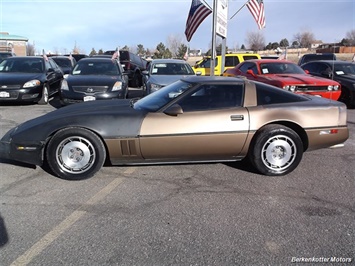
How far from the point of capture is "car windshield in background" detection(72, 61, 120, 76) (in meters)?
9.43

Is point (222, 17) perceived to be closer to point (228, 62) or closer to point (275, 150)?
point (228, 62)

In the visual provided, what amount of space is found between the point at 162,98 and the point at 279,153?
1.75m

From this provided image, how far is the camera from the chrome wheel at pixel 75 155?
13.0 feet

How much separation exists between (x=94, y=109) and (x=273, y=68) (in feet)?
21.5

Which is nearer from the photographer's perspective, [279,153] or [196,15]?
[279,153]

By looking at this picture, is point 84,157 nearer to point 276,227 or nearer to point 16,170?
point 16,170

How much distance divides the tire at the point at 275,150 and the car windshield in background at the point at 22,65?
840 cm

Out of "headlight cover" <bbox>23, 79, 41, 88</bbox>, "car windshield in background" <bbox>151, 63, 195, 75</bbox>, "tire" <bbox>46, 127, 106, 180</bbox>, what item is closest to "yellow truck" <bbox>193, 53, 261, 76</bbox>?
"car windshield in background" <bbox>151, 63, 195, 75</bbox>

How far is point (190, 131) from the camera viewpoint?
13.2ft

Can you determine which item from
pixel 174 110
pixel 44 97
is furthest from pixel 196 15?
pixel 174 110

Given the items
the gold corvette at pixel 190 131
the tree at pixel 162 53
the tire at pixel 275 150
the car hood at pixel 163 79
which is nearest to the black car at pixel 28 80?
the car hood at pixel 163 79

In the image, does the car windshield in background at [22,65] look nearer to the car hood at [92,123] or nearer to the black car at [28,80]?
the black car at [28,80]

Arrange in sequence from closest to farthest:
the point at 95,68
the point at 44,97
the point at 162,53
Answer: the point at 95,68 → the point at 44,97 → the point at 162,53

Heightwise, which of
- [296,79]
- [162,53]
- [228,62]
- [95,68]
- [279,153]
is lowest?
[279,153]
